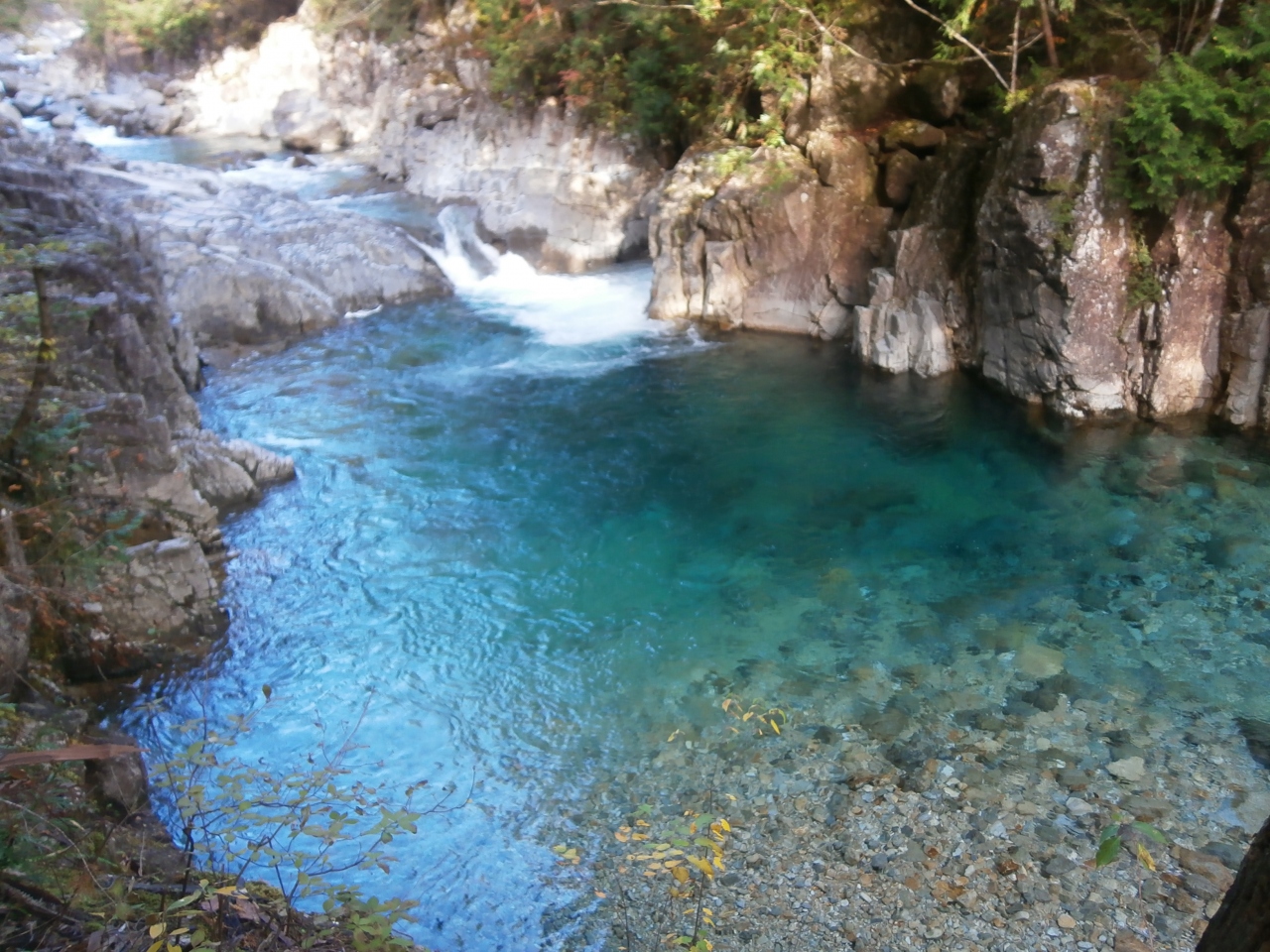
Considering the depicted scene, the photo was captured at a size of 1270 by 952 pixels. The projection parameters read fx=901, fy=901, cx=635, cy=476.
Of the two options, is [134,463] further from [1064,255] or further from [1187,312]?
[1187,312]

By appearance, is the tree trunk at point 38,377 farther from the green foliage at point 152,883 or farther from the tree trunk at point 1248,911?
the tree trunk at point 1248,911

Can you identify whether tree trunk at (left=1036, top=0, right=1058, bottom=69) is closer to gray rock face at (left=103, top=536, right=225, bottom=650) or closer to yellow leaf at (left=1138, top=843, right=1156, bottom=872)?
yellow leaf at (left=1138, top=843, right=1156, bottom=872)

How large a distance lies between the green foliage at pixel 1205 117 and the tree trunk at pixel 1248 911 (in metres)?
9.57

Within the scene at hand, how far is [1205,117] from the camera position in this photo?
950 centimetres

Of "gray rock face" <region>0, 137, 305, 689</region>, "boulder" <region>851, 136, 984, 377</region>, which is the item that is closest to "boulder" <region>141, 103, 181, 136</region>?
"gray rock face" <region>0, 137, 305, 689</region>

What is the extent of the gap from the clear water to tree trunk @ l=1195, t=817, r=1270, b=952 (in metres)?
3.70

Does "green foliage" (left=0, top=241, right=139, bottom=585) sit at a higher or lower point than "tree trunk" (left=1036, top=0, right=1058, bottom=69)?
lower

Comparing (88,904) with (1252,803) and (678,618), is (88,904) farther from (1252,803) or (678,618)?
(1252,803)

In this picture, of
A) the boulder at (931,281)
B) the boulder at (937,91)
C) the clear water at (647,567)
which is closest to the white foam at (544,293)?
the clear water at (647,567)

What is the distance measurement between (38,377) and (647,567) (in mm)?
5300

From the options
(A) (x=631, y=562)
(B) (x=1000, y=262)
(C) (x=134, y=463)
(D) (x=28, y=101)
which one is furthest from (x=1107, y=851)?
(D) (x=28, y=101)

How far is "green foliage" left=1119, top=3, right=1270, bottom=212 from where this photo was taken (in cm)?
938

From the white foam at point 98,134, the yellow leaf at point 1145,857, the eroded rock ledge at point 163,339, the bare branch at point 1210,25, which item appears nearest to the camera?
the yellow leaf at point 1145,857

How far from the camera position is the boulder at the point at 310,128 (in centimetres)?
2802
